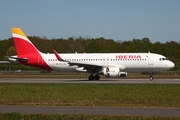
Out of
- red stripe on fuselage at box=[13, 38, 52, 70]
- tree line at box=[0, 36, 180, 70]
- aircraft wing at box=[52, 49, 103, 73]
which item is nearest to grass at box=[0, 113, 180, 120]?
aircraft wing at box=[52, 49, 103, 73]

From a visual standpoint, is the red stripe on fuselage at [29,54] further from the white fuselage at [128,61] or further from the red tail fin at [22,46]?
the white fuselage at [128,61]

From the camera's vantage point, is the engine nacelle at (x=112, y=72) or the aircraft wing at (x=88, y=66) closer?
the engine nacelle at (x=112, y=72)

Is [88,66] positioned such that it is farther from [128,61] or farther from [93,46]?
[93,46]

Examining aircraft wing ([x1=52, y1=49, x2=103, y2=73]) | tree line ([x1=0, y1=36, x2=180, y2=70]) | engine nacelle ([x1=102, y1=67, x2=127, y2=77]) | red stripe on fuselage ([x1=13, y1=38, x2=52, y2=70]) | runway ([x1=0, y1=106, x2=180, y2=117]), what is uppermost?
tree line ([x1=0, y1=36, x2=180, y2=70])

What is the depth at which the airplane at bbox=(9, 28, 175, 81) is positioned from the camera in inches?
1799

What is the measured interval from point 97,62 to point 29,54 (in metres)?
8.76

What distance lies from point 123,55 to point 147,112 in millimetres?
30726

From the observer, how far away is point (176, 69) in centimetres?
7625

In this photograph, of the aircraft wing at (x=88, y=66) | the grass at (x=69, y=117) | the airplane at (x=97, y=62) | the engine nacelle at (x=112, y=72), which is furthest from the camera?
the airplane at (x=97, y=62)

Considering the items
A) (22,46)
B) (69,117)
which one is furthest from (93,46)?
(69,117)

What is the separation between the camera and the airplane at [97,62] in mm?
45703

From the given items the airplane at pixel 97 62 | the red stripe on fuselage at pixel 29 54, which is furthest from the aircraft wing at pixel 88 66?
the red stripe on fuselage at pixel 29 54

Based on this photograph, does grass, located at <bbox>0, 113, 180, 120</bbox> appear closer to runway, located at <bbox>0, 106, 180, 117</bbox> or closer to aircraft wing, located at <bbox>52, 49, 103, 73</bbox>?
runway, located at <bbox>0, 106, 180, 117</bbox>

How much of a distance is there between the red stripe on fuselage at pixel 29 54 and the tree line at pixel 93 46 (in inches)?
2341
